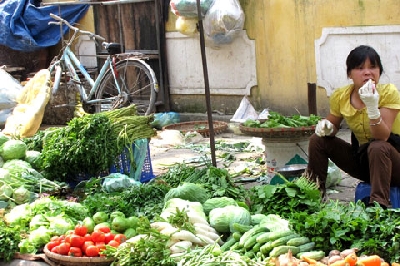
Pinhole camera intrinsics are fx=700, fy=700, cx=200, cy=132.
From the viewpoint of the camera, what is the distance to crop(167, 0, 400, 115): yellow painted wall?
9.20 m

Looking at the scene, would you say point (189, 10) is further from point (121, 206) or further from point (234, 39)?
point (121, 206)

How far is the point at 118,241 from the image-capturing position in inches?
183

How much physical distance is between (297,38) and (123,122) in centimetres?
362

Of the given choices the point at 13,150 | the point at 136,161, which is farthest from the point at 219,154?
the point at 13,150

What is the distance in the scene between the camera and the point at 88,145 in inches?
264

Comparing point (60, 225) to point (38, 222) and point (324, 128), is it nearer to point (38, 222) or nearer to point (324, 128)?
point (38, 222)

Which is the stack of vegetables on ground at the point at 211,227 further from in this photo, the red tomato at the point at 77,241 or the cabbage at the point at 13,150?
the cabbage at the point at 13,150

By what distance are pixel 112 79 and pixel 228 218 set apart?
281 inches

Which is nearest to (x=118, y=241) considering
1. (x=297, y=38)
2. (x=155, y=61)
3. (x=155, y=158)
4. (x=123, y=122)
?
(x=123, y=122)

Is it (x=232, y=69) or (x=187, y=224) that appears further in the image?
(x=232, y=69)

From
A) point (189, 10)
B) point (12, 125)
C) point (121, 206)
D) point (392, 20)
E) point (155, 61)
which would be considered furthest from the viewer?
point (155, 61)

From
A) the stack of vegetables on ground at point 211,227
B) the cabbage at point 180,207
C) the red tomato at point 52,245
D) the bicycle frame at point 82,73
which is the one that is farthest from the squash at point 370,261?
the bicycle frame at point 82,73

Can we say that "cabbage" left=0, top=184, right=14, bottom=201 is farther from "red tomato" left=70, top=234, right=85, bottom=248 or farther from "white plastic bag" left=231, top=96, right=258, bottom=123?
"white plastic bag" left=231, top=96, right=258, bottom=123

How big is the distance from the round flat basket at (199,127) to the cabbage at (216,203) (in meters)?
4.70
